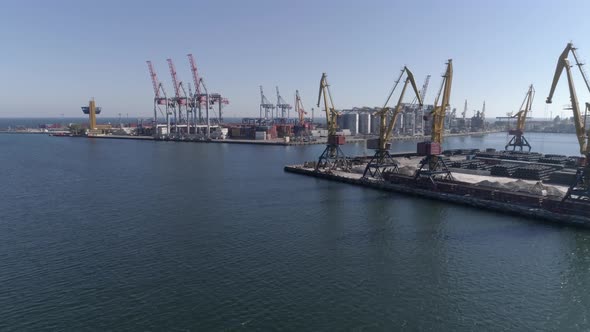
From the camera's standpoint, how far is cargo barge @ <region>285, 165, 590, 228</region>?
2158cm

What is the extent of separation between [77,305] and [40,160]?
46558 mm

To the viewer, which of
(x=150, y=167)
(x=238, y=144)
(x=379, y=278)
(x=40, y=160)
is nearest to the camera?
(x=379, y=278)

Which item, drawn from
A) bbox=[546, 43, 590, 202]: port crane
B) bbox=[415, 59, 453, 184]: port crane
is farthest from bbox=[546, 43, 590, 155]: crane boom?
bbox=[415, 59, 453, 184]: port crane

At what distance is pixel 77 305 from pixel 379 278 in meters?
9.96

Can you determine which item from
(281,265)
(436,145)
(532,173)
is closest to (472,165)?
(532,173)

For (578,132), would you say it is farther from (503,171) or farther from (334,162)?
(334,162)

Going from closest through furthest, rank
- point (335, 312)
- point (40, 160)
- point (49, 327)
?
point (49, 327) → point (335, 312) → point (40, 160)

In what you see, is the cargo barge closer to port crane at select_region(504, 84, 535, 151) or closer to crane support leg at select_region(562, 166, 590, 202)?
crane support leg at select_region(562, 166, 590, 202)

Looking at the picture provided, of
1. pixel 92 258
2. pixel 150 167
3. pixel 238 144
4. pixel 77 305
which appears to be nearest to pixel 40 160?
pixel 150 167

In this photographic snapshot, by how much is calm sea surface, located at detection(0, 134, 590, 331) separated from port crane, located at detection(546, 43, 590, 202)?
3248 millimetres

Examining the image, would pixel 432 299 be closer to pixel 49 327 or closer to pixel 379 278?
pixel 379 278

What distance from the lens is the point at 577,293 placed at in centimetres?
1404

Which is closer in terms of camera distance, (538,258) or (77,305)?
(77,305)

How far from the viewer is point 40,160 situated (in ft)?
171
